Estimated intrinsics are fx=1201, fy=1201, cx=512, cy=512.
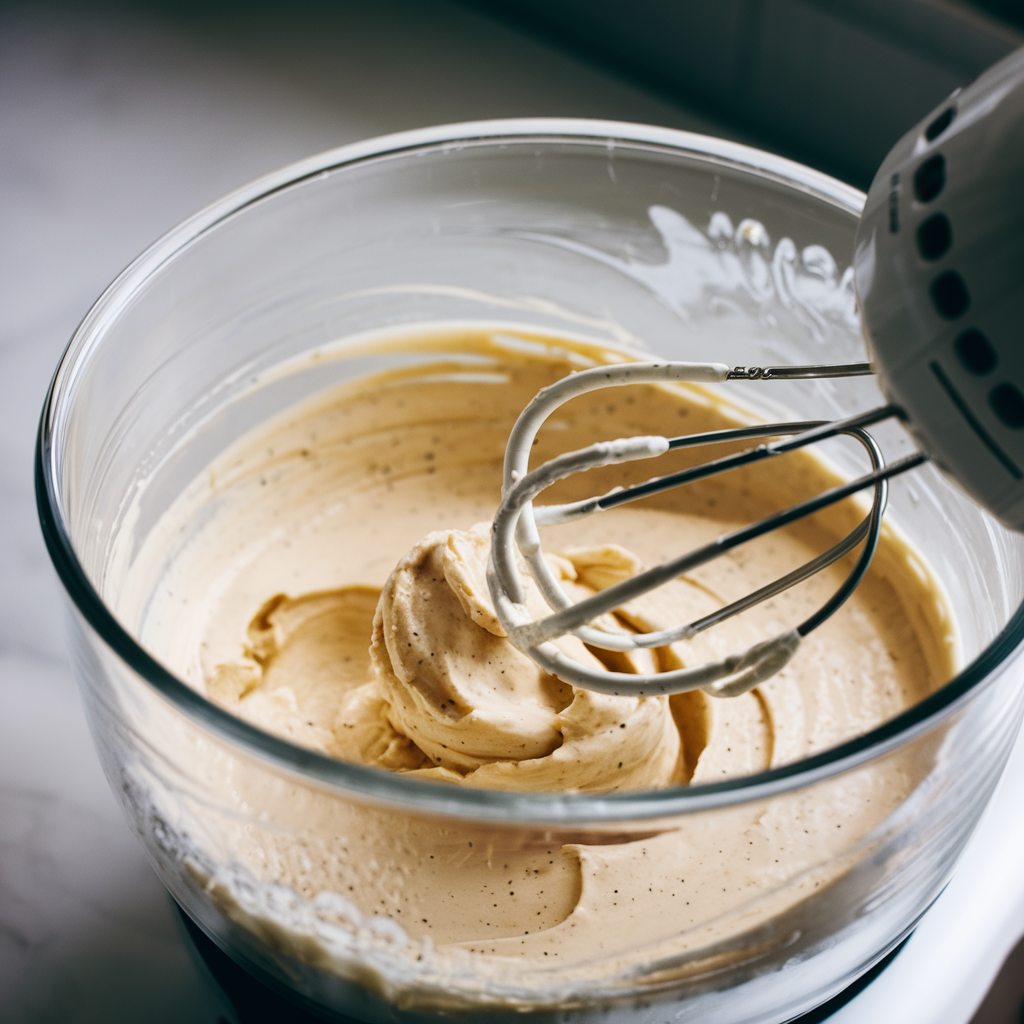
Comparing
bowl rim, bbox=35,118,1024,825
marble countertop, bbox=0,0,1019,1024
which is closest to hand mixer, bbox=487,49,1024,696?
bowl rim, bbox=35,118,1024,825

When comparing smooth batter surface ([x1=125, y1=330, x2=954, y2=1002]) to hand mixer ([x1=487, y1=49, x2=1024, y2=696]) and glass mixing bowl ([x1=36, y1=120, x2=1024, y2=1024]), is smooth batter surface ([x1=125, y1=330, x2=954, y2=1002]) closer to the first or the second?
glass mixing bowl ([x1=36, y1=120, x2=1024, y2=1024])

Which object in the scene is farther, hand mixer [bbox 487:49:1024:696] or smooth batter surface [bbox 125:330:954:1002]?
smooth batter surface [bbox 125:330:954:1002]

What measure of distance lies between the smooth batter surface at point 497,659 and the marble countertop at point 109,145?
11 centimetres

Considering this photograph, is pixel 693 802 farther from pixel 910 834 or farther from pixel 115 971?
pixel 115 971

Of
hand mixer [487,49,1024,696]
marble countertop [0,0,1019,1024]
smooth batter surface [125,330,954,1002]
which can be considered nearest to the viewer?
hand mixer [487,49,1024,696]

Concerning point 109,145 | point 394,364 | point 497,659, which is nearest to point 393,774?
point 497,659

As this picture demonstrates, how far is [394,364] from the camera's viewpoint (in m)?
0.83

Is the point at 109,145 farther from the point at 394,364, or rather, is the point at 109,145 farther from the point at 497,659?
the point at 497,659

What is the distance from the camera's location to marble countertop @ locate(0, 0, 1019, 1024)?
0.69 m

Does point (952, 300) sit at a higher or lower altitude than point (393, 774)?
higher

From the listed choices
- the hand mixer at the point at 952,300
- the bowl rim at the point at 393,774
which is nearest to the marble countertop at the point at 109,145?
the bowl rim at the point at 393,774

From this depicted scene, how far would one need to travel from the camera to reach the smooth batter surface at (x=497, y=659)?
0.47 metres

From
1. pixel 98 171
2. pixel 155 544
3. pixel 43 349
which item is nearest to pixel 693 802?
pixel 155 544

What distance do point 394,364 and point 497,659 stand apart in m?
0.30
